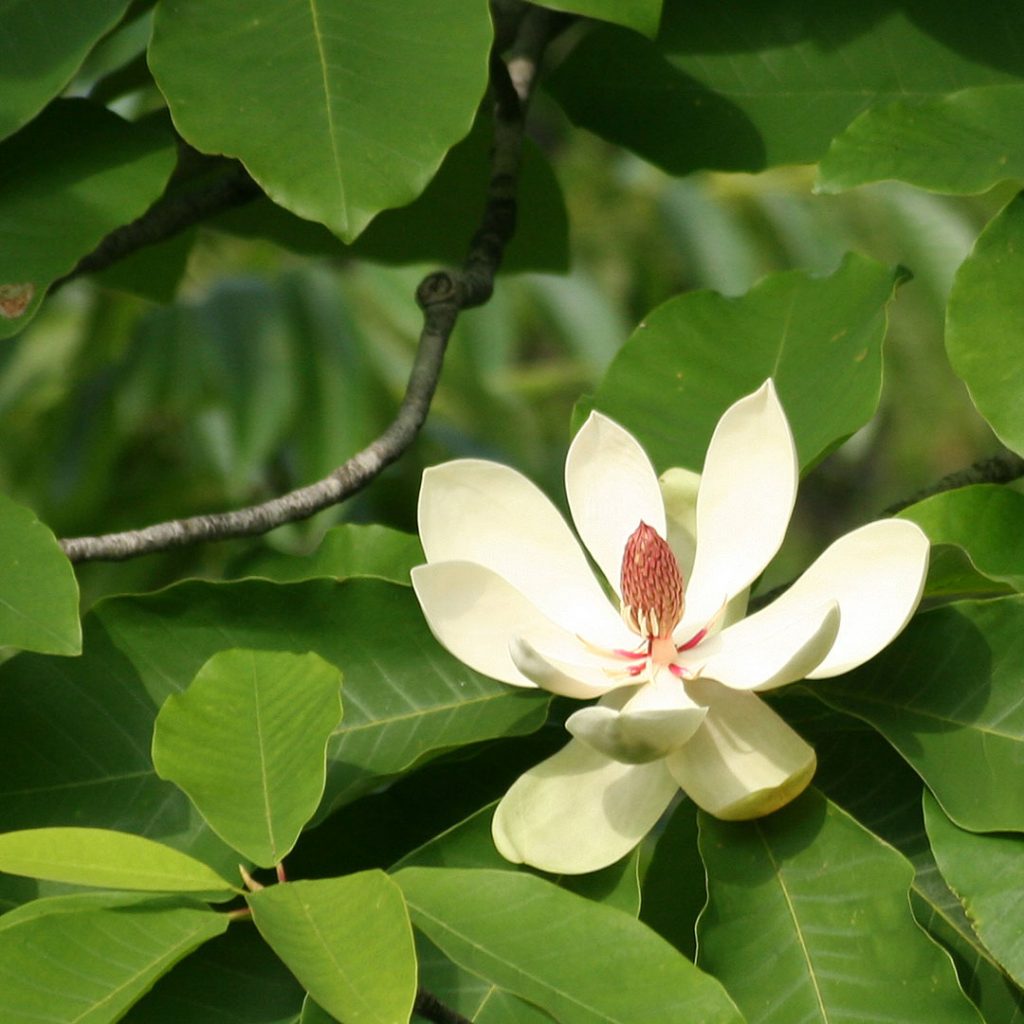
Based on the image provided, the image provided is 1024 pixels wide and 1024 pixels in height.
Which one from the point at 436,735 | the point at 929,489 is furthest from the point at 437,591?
the point at 929,489

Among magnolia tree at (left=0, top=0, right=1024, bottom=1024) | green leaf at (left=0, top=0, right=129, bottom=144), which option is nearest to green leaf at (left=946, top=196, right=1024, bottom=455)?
magnolia tree at (left=0, top=0, right=1024, bottom=1024)

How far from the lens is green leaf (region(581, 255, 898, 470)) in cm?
96

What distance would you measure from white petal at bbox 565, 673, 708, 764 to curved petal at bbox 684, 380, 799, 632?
0.39ft

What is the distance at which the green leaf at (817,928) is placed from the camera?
717 mm

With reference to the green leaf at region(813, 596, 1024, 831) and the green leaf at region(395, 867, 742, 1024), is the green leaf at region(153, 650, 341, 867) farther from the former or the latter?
the green leaf at region(813, 596, 1024, 831)

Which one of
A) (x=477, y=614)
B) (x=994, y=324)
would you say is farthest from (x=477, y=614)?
(x=994, y=324)

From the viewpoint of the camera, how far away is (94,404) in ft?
6.36

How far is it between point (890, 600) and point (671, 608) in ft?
0.37

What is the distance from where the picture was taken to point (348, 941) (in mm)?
652

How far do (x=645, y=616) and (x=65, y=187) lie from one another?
507 mm

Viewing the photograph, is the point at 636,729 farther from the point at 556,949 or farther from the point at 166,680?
the point at 166,680

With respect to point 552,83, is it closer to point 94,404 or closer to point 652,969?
point 652,969

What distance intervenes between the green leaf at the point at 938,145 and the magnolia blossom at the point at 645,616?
19cm

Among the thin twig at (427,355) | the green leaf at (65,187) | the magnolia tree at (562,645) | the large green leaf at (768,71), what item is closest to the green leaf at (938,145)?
the magnolia tree at (562,645)
